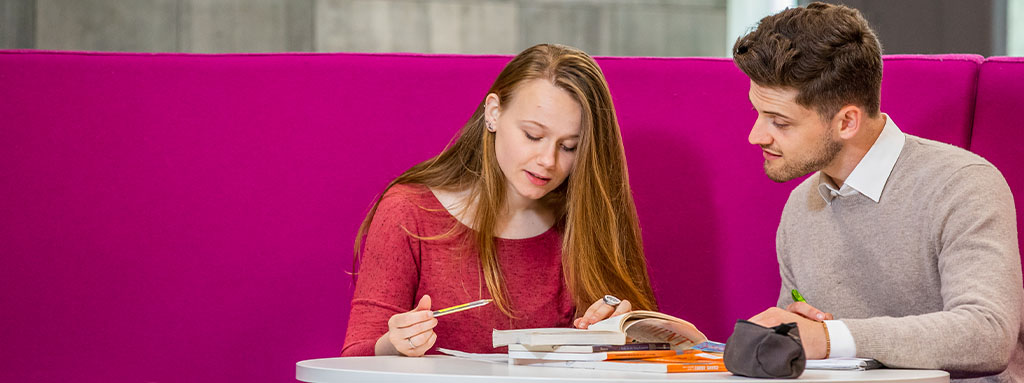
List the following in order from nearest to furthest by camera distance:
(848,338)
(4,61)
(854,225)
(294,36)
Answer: (848,338)
(854,225)
(4,61)
(294,36)

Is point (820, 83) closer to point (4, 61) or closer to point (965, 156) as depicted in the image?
point (965, 156)

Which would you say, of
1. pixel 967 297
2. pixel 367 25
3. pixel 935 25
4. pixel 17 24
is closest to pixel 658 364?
pixel 967 297

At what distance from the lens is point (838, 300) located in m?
1.71

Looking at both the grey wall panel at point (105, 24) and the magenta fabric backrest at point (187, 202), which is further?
the grey wall panel at point (105, 24)

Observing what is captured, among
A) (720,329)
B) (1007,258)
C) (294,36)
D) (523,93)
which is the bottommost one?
(720,329)

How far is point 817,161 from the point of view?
1632mm

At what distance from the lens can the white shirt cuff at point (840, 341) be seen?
1.29 m

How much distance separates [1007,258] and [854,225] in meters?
0.30

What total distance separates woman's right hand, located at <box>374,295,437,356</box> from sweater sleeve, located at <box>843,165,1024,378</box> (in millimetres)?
573

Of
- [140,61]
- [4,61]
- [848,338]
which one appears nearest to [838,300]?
[848,338]

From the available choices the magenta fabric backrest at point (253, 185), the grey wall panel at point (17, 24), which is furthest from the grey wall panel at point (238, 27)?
the magenta fabric backrest at point (253, 185)

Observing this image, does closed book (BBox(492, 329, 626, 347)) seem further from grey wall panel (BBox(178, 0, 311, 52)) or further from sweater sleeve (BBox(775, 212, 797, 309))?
grey wall panel (BBox(178, 0, 311, 52))

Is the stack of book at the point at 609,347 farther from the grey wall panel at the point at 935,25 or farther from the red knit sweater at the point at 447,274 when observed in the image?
the grey wall panel at the point at 935,25

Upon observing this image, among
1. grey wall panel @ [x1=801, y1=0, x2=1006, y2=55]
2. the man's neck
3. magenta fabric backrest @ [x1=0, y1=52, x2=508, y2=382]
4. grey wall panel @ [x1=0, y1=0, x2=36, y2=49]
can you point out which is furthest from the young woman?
grey wall panel @ [x1=0, y1=0, x2=36, y2=49]
